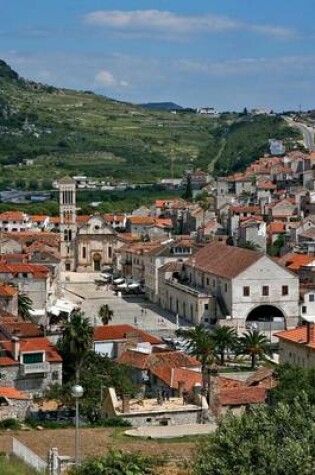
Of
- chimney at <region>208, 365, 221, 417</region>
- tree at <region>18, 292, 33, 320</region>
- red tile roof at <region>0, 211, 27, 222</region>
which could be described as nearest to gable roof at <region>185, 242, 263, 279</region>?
tree at <region>18, 292, 33, 320</region>

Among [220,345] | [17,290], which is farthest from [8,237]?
[220,345]

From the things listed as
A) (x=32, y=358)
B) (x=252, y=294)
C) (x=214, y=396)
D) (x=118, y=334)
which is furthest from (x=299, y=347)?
(x=252, y=294)

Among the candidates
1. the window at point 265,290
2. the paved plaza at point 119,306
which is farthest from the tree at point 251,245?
the window at point 265,290

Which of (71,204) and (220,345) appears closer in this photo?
(220,345)

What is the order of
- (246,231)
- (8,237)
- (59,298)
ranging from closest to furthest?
(59,298) < (246,231) < (8,237)

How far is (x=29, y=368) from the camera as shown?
1655 inches

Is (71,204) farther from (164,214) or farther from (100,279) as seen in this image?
(164,214)

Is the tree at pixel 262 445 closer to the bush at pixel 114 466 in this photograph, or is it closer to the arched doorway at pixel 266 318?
the bush at pixel 114 466

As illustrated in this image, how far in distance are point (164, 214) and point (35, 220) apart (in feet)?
46.1

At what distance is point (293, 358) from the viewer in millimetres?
50312

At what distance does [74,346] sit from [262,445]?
20.0 m

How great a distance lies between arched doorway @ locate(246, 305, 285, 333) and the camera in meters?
66.1

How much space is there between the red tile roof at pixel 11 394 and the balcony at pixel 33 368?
1.44m

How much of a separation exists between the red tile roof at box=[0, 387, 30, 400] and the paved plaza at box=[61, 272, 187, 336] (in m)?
24.2
